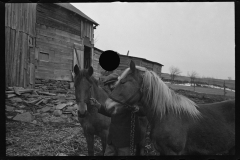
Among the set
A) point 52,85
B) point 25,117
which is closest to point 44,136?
point 25,117

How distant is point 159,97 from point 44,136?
1.78 meters

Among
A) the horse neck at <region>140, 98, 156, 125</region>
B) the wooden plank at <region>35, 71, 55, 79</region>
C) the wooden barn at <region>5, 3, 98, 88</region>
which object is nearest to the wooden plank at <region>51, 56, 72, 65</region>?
the wooden barn at <region>5, 3, 98, 88</region>

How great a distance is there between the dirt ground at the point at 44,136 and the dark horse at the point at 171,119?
502mm

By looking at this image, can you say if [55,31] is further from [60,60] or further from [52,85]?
[52,85]

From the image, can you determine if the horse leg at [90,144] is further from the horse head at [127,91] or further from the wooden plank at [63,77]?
the wooden plank at [63,77]

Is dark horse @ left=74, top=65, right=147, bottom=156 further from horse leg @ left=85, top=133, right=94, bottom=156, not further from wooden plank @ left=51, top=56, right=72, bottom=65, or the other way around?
wooden plank @ left=51, top=56, right=72, bottom=65

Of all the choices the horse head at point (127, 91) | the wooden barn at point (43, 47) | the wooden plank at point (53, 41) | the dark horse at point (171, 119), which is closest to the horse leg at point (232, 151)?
the dark horse at point (171, 119)

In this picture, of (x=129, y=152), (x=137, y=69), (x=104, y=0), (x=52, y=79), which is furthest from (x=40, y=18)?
(x=129, y=152)

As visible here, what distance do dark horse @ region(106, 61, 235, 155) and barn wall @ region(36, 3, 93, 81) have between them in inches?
59.0

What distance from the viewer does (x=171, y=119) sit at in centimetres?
171

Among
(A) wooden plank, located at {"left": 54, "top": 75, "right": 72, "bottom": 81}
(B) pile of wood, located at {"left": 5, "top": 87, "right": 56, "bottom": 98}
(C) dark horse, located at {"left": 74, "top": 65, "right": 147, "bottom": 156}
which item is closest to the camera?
(C) dark horse, located at {"left": 74, "top": 65, "right": 147, "bottom": 156}

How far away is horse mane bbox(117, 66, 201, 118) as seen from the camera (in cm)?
173
